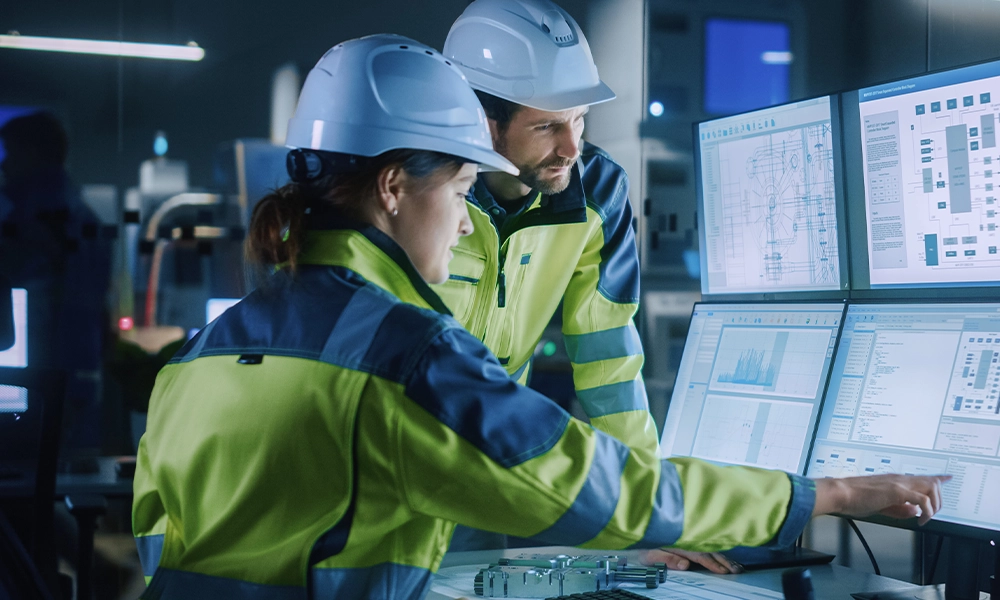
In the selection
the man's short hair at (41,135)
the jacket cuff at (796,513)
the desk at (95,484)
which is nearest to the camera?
the jacket cuff at (796,513)

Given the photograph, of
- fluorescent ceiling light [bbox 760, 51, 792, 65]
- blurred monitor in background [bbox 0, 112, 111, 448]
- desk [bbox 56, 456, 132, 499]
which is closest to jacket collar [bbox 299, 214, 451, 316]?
desk [bbox 56, 456, 132, 499]

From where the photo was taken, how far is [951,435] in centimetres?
131

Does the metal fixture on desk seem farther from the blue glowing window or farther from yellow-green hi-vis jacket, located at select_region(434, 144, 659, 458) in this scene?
the blue glowing window

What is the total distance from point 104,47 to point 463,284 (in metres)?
2.18

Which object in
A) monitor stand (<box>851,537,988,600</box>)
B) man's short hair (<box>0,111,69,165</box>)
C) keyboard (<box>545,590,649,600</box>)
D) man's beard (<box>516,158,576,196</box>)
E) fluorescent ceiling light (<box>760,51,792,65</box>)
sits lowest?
keyboard (<box>545,590,649,600</box>)

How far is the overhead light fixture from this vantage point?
3.31 metres

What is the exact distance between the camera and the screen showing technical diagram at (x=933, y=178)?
133 cm

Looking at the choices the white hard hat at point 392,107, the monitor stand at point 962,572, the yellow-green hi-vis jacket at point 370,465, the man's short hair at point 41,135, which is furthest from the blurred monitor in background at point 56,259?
the monitor stand at point 962,572

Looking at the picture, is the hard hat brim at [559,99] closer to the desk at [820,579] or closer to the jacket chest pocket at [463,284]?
the jacket chest pocket at [463,284]

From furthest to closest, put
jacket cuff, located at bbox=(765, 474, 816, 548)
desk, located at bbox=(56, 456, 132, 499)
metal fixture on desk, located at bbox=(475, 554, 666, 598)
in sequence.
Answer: desk, located at bbox=(56, 456, 132, 499) → metal fixture on desk, located at bbox=(475, 554, 666, 598) → jacket cuff, located at bbox=(765, 474, 816, 548)

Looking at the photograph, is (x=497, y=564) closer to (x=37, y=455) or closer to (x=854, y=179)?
(x=854, y=179)

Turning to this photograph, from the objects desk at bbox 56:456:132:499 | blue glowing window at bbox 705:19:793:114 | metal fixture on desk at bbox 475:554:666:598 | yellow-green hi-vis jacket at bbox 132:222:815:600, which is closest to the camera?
yellow-green hi-vis jacket at bbox 132:222:815:600

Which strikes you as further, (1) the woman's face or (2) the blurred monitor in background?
(2) the blurred monitor in background

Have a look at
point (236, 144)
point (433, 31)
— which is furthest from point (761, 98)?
point (236, 144)
